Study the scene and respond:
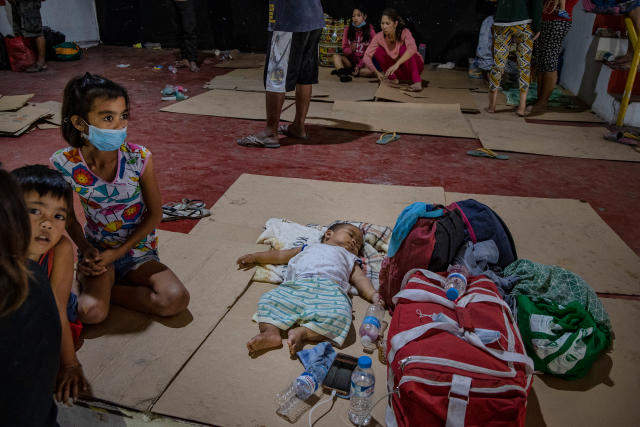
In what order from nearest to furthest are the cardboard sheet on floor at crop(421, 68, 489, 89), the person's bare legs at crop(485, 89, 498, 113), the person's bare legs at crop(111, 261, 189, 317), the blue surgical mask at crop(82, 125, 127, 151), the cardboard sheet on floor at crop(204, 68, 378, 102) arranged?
1. the blue surgical mask at crop(82, 125, 127, 151)
2. the person's bare legs at crop(111, 261, 189, 317)
3. the person's bare legs at crop(485, 89, 498, 113)
4. the cardboard sheet on floor at crop(204, 68, 378, 102)
5. the cardboard sheet on floor at crop(421, 68, 489, 89)

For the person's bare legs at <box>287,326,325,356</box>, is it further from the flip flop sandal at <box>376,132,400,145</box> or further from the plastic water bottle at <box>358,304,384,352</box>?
the flip flop sandal at <box>376,132,400,145</box>

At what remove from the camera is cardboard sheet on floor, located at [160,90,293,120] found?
4.96m

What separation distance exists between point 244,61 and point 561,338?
690 cm

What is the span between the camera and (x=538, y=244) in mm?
2643

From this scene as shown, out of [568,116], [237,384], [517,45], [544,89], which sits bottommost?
[237,384]

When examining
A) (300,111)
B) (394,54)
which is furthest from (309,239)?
(394,54)

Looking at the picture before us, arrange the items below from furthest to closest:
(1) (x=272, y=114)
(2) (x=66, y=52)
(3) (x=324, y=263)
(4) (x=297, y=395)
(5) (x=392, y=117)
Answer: (2) (x=66, y=52) → (5) (x=392, y=117) → (1) (x=272, y=114) → (3) (x=324, y=263) → (4) (x=297, y=395)

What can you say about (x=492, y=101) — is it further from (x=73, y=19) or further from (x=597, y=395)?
(x=73, y=19)

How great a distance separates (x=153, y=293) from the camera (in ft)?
6.49

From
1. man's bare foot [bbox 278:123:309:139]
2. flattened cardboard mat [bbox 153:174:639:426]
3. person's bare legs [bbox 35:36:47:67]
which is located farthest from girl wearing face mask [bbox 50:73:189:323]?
person's bare legs [bbox 35:36:47:67]

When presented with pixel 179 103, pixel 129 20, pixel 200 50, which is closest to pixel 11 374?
pixel 179 103

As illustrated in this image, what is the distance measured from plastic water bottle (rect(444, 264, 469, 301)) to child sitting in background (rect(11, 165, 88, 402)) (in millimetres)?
1317

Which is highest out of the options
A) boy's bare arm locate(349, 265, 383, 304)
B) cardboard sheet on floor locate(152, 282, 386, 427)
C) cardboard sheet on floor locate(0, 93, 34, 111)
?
cardboard sheet on floor locate(0, 93, 34, 111)

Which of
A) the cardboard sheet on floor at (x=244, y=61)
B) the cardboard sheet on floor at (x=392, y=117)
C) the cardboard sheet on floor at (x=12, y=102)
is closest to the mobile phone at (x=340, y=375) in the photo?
the cardboard sheet on floor at (x=392, y=117)
